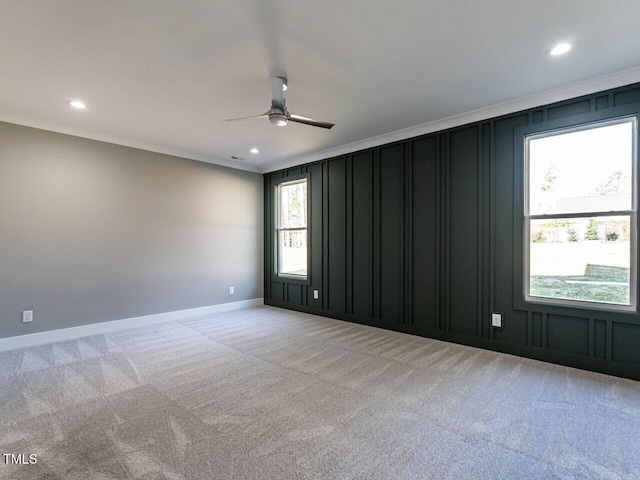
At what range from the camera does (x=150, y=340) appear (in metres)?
3.86

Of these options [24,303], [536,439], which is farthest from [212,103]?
[536,439]

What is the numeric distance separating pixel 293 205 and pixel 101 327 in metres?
3.40

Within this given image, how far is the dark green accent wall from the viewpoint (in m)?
2.97

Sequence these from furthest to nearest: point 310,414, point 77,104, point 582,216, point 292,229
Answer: point 292,229, point 77,104, point 582,216, point 310,414

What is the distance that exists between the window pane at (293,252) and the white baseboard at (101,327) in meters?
1.14

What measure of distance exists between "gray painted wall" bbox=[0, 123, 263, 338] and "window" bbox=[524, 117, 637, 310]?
4469 millimetres

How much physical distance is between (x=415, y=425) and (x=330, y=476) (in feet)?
2.38

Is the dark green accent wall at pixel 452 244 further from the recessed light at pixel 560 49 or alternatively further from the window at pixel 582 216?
the recessed light at pixel 560 49

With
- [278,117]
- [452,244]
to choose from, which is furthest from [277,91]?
[452,244]

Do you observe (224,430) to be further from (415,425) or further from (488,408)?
(488,408)

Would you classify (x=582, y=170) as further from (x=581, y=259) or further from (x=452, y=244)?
(x=452, y=244)

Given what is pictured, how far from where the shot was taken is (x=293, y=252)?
19.0ft

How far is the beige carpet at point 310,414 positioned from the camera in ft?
5.49

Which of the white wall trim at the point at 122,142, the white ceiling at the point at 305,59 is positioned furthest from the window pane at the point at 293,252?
the white ceiling at the point at 305,59
